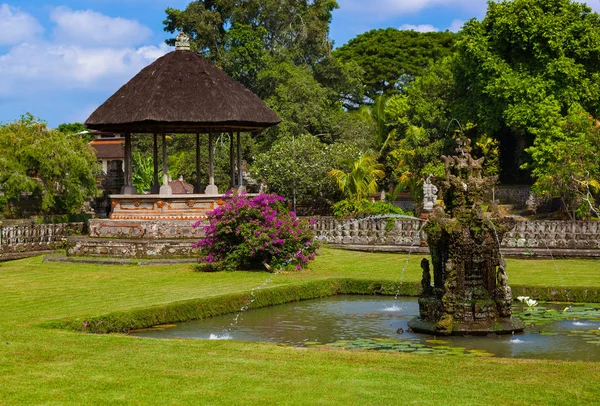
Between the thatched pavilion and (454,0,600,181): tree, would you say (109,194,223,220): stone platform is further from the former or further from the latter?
(454,0,600,181): tree

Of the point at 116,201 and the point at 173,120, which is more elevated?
the point at 173,120

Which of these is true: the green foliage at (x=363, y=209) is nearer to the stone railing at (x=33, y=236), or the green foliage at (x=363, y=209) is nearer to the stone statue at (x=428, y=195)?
the stone statue at (x=428, y=195)

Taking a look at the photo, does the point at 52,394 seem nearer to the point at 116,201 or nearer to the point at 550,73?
the point at 116,201

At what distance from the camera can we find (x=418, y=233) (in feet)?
92.0

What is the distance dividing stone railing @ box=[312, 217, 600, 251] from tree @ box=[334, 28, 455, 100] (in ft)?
133

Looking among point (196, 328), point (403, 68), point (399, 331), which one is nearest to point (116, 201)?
point (196, 328)

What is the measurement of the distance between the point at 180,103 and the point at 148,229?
157 inches

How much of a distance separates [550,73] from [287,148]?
45.9 ft

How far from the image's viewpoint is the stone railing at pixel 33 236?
27984 mm

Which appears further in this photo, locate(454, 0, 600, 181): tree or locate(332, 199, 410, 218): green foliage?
locate(454, 0, 600, 181): tree

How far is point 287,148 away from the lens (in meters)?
43.0

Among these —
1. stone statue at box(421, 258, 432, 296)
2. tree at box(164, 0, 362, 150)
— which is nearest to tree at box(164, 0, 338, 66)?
tree at box(164, 0, 362, 150)

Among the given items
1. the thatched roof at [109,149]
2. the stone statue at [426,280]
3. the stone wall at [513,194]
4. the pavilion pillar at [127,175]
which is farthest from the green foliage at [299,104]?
the stone statue at [426,280]

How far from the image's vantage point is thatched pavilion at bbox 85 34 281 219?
88.7 feet
